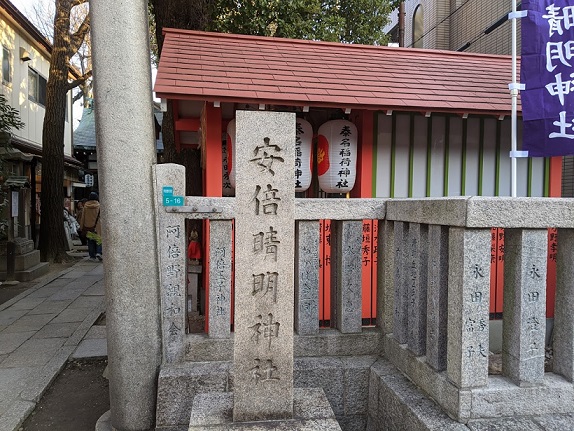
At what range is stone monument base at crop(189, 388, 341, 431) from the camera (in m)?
2.68

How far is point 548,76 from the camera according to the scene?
189 inches

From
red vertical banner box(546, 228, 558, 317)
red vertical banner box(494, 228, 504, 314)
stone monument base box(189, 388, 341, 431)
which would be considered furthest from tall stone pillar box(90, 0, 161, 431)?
red vertical banner box(546, 228, 558, 317)

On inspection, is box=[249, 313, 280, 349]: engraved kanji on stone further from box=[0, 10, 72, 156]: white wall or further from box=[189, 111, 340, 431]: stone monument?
box=[0, 10, 72, 156]: white wall

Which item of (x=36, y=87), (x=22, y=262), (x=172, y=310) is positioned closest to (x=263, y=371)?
(x=172, y=310)

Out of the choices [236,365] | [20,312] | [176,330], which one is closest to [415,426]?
[236,365]

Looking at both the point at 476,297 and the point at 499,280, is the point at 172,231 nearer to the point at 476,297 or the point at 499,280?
the point at 476,297

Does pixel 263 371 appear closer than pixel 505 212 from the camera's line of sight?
No

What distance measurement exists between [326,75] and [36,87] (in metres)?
15.1

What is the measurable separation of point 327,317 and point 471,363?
2.16 metres

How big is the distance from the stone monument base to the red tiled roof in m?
3.11

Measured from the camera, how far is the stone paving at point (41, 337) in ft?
15.2

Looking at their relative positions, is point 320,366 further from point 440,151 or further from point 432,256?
point 440,151

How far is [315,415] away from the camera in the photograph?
2799mm

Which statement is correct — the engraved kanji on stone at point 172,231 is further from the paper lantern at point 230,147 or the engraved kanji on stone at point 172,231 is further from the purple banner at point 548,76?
the purple banner at point 548,76
